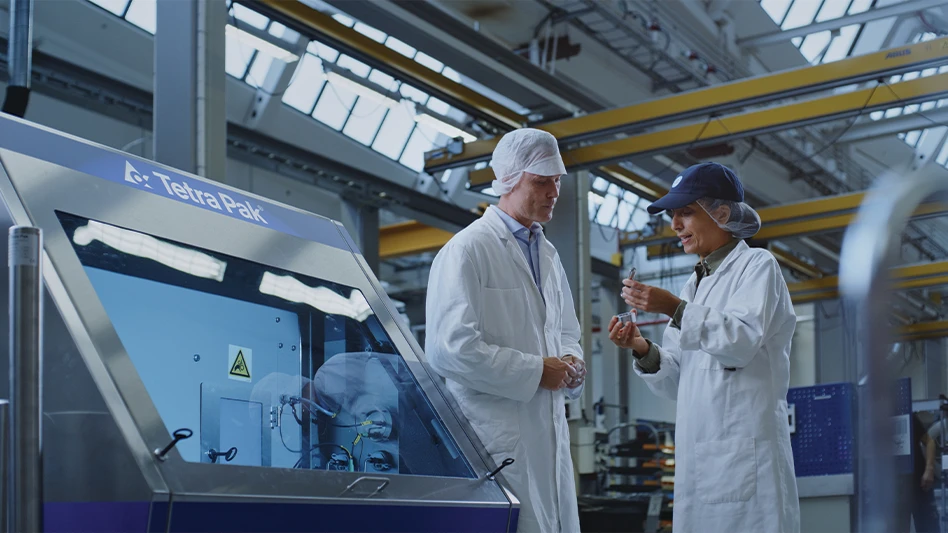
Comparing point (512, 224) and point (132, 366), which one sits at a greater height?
point (512, 224)

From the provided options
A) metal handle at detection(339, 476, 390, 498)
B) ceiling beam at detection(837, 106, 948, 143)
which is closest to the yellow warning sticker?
metal handle at detection(339, 476, 390, 498)

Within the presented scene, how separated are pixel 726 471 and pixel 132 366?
58.2 inches

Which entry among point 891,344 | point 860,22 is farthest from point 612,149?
point 891,344

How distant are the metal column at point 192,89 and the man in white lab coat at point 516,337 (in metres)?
2.27

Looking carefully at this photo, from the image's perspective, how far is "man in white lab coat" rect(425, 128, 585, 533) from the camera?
2.45m

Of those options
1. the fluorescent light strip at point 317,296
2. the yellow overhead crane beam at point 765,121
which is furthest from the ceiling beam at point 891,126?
the fluorescent light strip at point 317,296

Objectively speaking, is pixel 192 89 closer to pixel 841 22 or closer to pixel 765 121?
pixel 765 121

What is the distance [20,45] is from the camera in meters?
4.24

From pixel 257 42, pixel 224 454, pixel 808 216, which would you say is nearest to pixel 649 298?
pixel 224 454

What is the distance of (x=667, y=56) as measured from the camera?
30.2 feet

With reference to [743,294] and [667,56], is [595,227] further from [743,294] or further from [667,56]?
[743,294]

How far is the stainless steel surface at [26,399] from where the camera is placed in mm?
1400

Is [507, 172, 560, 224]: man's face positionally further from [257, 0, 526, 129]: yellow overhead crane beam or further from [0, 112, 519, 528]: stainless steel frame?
[257, 0, 526, 129]: yellow overhead crane beam

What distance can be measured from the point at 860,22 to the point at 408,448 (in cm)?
896
